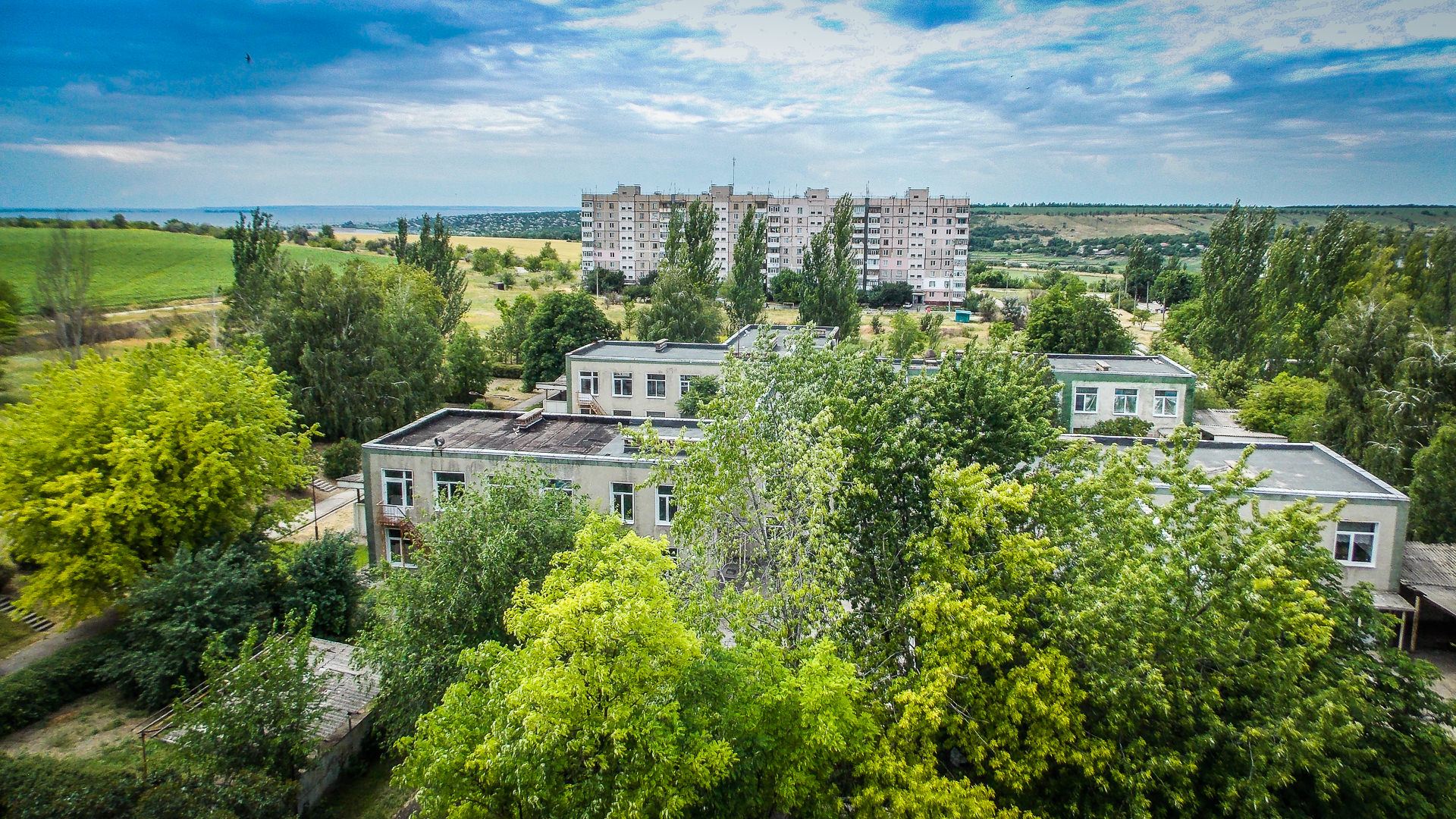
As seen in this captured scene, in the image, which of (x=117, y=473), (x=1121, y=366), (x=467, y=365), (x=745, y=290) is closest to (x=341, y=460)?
(x=467, y=365)

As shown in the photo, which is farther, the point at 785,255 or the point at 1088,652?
the point at 785,255

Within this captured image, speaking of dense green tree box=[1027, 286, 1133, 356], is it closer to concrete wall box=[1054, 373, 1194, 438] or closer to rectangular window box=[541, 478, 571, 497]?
concrete wall box=[1054, 373, 1194, 438]

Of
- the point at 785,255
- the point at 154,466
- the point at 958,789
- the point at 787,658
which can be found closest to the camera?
the point at 958,789

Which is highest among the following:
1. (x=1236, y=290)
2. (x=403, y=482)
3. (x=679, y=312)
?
(x=1236, y=290)

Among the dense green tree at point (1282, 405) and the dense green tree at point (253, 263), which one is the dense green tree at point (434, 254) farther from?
the dense green tree at point (1282, 405)

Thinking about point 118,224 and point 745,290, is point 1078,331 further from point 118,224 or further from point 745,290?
point 118,224

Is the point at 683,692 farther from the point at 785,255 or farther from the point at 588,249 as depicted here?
the point at 588,249

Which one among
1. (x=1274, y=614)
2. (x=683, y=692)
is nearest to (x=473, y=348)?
(x=683, y=692)
